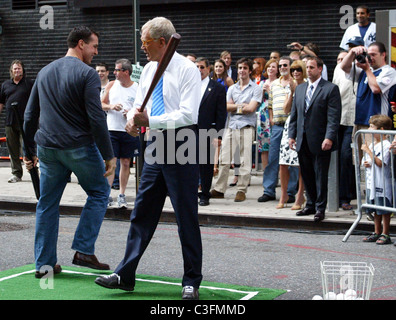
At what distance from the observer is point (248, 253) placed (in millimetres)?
8602

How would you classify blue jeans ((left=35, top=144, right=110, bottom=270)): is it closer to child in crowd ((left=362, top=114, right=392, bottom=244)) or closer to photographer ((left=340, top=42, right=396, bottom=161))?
child in crowd ((left=362, top=114, right=392, bottom=244))

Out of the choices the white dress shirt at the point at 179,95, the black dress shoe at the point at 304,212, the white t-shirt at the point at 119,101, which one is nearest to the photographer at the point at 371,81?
the black dress shoe at the point at 304,212

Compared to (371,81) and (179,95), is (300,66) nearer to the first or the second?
(371,81)

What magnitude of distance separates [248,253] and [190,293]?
8.01ft

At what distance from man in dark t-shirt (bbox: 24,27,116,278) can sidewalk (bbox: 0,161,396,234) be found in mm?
3742

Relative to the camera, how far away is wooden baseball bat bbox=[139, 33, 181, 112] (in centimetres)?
587

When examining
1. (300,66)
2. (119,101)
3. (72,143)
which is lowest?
(72,143)

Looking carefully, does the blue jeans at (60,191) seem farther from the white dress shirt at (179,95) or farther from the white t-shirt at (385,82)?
the white t-shirt at (385,82)

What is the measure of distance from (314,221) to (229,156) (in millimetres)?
2445

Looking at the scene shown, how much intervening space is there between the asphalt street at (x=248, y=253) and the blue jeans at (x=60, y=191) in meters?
0.73

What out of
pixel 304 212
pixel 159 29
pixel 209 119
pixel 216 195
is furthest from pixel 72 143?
pixel 216 195

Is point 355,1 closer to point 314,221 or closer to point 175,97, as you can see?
point 314,221

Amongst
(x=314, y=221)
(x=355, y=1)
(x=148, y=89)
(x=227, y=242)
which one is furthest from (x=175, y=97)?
(x=355, y=1)

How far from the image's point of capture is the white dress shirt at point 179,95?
6.18 meters
